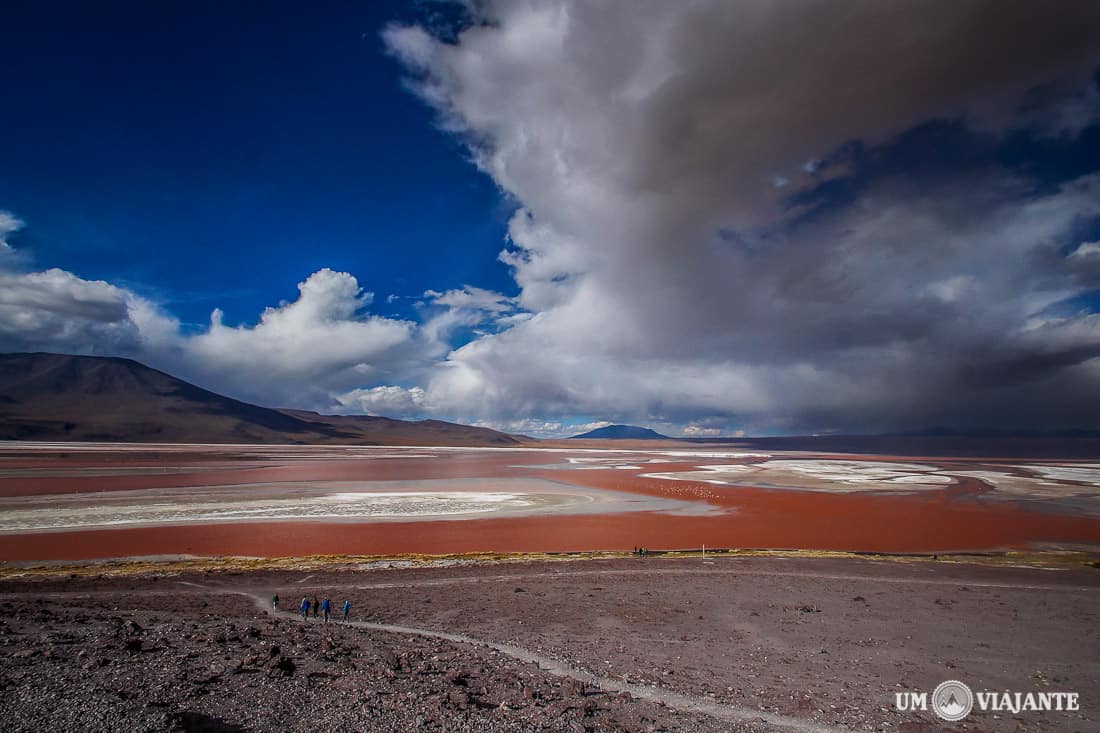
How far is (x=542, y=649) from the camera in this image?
48.9ft

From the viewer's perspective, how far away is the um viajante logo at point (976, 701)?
11.9 metres

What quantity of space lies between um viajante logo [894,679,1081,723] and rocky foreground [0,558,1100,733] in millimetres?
298

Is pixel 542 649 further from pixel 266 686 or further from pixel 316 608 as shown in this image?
pixel 316 608

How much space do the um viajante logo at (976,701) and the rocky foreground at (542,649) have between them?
11.7 inches

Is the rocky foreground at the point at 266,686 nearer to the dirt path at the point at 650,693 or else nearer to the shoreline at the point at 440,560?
the dirt path at the point at 650,693

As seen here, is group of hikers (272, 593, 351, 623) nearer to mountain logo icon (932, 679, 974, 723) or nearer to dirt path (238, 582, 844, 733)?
dirt path (238, 582, 844, 733)

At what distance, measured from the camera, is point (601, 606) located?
63.7 feet

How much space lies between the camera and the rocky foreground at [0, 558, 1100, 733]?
380 inches

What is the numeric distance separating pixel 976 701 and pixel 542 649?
1080 centimetres

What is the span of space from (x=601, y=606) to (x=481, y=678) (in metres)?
8.55

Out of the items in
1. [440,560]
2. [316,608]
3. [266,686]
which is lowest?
[440,560]

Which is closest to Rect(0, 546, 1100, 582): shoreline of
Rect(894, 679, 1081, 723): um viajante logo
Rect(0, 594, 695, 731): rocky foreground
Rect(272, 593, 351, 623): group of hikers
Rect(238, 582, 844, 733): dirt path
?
Rect(272, 593, 351, 623): group of hikers

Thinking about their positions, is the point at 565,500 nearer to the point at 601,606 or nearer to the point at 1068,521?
the point at 601,606

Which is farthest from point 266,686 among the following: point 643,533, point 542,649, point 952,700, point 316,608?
point 643,533
